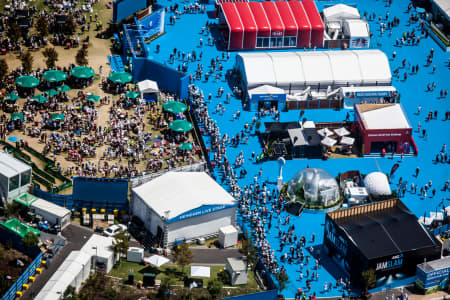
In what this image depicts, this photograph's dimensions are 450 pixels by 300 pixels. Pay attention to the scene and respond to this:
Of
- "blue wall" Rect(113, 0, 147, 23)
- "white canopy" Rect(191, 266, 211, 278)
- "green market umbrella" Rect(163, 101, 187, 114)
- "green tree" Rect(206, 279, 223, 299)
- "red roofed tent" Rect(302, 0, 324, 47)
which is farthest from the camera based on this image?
"blue wall" Rect(113, 0, 147, 23)

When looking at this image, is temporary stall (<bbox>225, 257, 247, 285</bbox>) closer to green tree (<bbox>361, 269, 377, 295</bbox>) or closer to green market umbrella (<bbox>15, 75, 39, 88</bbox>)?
green tree (<bbox>361, 269, 377, 295</bbox>)

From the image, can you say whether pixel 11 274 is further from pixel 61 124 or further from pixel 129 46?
pixel 129 46

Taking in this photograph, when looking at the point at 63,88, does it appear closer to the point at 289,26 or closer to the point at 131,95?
the point at 131,95

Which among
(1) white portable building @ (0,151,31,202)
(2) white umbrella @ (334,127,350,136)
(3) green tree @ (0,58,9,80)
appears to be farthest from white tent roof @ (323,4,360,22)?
(1) white portable building @ (0,151,31,202)

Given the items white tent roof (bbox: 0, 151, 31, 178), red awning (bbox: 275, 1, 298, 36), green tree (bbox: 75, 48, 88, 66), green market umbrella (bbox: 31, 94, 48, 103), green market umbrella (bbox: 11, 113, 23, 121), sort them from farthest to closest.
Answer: red awning (bbox: 275, 1, 298, 36), green tree (bbox: 75, 48, 88, 66), green market umbrella (bbox: 31, 94, 48, 103), green market umbrella (bbox: 11, 113, 23, 121), white tent roof (bbox: 0, 151, 31, 178)

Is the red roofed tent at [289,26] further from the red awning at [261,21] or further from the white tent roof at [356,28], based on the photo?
the white tent roof at [356,28]

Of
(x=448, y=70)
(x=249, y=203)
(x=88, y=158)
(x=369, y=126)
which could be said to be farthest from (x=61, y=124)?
(x=448, y=70)
